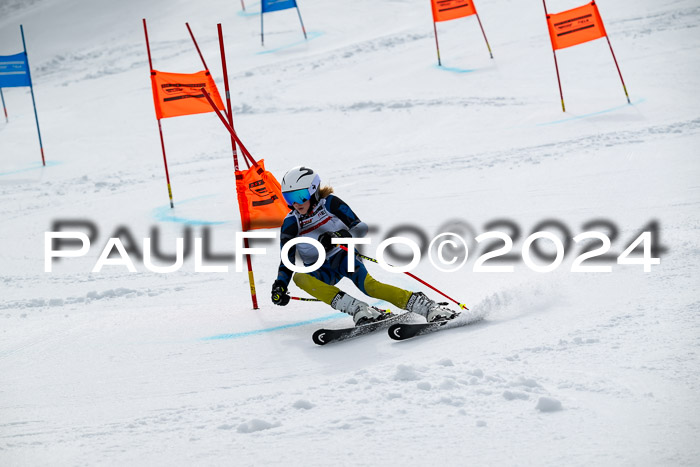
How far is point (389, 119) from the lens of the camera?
505 inches

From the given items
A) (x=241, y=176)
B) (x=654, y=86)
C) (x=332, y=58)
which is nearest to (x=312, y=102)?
(x=332, y=58)

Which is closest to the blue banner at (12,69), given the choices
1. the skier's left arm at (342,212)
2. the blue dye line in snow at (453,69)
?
the blue dye line in snow at (453,69)

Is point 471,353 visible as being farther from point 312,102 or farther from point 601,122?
point 312,102

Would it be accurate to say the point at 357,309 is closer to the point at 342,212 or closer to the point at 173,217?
the point at 342,212

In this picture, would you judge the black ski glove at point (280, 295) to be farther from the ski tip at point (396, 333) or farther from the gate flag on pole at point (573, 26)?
the gate flag on pole at point (573, 26)

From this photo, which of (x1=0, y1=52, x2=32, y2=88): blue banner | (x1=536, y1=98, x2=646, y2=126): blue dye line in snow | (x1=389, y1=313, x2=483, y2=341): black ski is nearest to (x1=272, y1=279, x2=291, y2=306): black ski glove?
(x1=389, y1=313, x2=483, y2=341): black ski

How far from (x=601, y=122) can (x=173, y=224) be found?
21.9ft

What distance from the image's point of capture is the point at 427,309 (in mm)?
5031

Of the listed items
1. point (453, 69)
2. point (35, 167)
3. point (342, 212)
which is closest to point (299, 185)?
point (342, 212)

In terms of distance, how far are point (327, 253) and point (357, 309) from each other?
0.55 m

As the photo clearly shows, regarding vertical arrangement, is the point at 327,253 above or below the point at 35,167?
below

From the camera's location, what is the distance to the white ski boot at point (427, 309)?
4949mm

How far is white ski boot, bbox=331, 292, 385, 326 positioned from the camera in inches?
200

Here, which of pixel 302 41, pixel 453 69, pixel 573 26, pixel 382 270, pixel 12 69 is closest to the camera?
pixel 382 270
